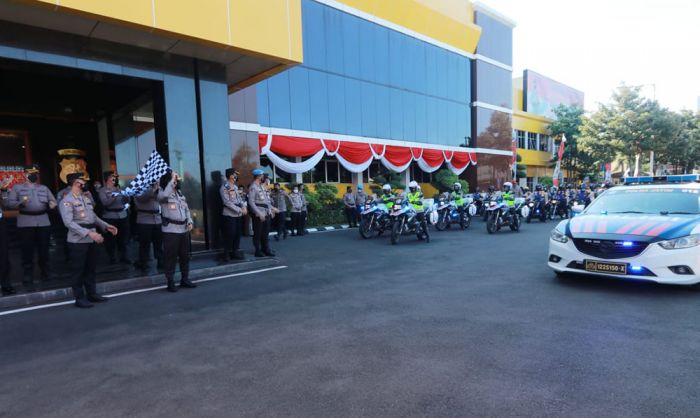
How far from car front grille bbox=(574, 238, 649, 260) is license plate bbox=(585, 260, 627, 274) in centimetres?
10

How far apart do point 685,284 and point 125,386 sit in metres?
6.22

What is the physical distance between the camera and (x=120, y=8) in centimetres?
590

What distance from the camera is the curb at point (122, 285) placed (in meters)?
5.32

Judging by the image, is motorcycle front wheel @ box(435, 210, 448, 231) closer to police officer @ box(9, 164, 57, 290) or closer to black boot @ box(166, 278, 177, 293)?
black boot @ box(166, 278, 177, 293)

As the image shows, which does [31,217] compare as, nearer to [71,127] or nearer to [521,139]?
[71,127]

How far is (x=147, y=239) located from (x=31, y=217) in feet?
5.59

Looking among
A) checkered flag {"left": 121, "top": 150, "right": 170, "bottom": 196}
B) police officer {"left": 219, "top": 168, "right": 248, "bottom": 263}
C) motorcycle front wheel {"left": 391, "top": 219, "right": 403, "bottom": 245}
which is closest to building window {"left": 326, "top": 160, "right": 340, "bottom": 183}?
motorcycle front wheel {"left": 391, "top": 219, "right": 403, "bottom": 245}

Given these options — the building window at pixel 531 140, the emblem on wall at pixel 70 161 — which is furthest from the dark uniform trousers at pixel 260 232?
the building window at pixel 531 140

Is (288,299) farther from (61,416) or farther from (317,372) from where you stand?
(61,416)

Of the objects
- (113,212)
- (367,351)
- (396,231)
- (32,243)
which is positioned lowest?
(367,351)

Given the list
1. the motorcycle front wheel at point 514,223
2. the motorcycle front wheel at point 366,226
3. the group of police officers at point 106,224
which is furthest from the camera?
the motorcycle front wheel at point 514,223

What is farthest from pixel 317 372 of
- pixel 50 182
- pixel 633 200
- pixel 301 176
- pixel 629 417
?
pixel 301 176

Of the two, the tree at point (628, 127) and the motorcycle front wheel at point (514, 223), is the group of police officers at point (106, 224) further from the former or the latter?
the tree at point (628, 127)

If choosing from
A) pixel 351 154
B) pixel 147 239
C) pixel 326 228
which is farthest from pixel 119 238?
pixel 351 154
